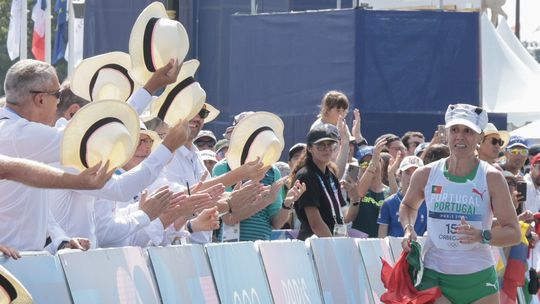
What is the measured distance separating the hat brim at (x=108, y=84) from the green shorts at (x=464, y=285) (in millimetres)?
2493

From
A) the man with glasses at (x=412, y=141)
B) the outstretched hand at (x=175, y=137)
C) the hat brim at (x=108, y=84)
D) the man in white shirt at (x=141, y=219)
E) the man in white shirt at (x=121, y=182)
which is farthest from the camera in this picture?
the man with glasses at (x=412, y=141)

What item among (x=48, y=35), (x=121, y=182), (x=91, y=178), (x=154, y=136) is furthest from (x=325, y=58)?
(x=48, y=35)

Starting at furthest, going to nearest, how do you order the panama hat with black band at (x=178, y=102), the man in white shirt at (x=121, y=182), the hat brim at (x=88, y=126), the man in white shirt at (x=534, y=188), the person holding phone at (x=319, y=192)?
1. the man in white shirt at (x=534, y=188)
2. the person holding phone at (x=319, y=192)
3. the panama hat with black band at (x=178, y=102)
4. the man in white shirt at (x=121, y=182)
5. the hat brim at (x=88, y=126)

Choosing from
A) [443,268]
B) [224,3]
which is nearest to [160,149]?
[443,268]

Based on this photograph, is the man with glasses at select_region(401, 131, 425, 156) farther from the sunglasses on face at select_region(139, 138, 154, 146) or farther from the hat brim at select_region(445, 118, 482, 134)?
the sunglasses on face at select_region(139, 138, 154, 146)

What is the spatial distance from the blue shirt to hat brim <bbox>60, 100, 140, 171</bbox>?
603cm

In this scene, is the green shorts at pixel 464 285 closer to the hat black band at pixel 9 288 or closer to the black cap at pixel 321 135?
the black cap at pixel 321 135

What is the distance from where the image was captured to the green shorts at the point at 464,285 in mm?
8930

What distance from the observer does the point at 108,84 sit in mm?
8109

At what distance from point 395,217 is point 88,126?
6.45 m

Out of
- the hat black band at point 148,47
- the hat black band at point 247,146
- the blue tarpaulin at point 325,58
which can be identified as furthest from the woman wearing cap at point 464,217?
the blue tarpaulin at point 325,58

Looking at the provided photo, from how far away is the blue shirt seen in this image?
12.4m

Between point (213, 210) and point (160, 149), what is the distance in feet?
4.18

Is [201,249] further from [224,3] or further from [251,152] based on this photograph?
[224,3]
